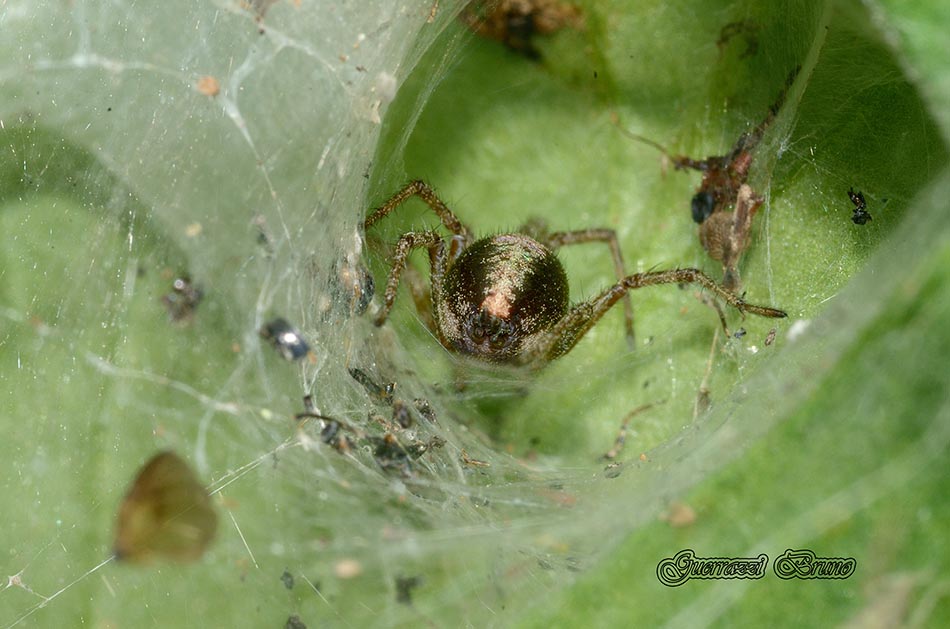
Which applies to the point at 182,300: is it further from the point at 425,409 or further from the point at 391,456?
the point at 425,409

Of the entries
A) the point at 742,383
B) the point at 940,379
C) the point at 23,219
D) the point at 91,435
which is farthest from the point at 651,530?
the point at 23,219

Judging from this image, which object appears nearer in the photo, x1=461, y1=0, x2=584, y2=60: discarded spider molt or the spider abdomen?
x1=461, y1=0, x2=584, y2=60: discarded spider molt

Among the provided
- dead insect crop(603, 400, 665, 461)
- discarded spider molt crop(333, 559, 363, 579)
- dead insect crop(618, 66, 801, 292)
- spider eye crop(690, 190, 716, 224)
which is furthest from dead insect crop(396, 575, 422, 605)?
spider eye crop(690, 190, 716, 224)

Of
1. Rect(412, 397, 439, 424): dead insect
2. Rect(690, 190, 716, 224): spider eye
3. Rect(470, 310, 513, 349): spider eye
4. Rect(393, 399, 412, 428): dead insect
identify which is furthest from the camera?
Rect(470, 310, 513, 349): spider eye

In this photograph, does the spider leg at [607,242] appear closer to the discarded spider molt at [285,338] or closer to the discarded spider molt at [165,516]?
the discarded spider molt at [285,338]

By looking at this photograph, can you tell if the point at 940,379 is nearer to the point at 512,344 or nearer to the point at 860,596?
the point at 860,596

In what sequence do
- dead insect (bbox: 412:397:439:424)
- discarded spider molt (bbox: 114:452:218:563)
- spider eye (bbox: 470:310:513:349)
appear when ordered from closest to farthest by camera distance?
discarded spider molt (bbox: 114:452:218:563), dead insect (bbox: 412:397:439:424), spider eye (bbox: 470:310:513:349)

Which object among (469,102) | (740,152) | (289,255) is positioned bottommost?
(289,255)

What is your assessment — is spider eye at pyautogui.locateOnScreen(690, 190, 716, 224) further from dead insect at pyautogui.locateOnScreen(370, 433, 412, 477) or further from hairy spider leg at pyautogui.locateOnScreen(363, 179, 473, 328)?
dead insect at pyautogui.locateOnScreen(370, 433, 412, 477)
